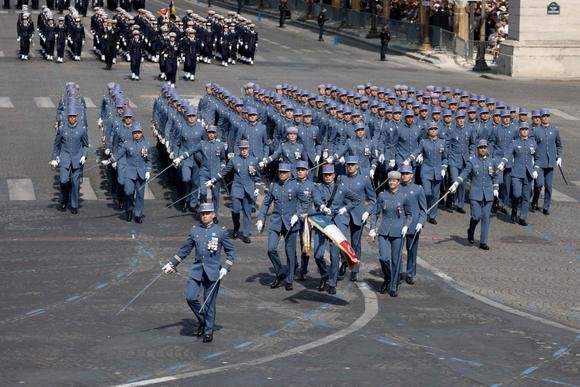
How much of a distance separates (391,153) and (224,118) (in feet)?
13.5

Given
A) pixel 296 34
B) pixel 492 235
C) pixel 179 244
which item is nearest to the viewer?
pixel 179 244

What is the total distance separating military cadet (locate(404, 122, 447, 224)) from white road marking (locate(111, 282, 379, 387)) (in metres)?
6.18

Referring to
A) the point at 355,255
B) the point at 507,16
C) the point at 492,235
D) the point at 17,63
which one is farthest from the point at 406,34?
the point at 355,255

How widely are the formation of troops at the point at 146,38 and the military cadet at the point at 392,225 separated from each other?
26.9 meters

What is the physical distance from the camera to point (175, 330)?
1834 centimetres

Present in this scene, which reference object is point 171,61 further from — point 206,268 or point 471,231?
point 206,268

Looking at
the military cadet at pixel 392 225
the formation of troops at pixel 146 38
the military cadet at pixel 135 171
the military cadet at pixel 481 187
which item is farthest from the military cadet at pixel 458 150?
the formation of troops at pixel 146 38

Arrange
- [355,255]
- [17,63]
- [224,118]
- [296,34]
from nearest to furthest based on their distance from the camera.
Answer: [355,255] < [224,118] < [17,63] < [296,34]

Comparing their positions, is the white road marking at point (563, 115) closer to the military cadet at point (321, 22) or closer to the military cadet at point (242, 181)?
the military cadet at point (242, 181)

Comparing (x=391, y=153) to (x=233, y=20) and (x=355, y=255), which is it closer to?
(x=355, y=255)

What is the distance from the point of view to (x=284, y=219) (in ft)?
70.2

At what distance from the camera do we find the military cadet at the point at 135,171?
1030 inches

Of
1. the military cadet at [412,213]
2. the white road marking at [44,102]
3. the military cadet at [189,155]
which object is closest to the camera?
the military cadet at [412,213]

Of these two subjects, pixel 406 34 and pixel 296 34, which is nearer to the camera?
pixel 406 34
